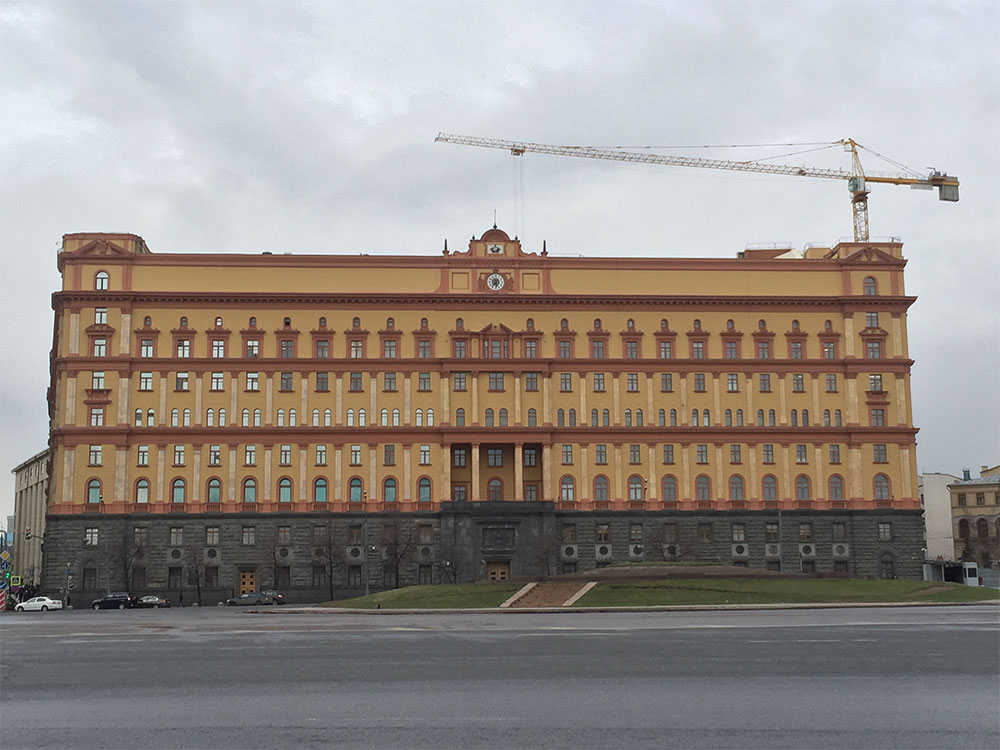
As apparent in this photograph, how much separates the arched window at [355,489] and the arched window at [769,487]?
3723cm

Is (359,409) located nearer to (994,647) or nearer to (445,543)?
(445,543)

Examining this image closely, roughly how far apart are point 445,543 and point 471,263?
26.4 meters

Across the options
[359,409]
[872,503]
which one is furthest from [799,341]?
[359,409]

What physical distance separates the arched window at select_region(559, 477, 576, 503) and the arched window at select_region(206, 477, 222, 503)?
102 feet

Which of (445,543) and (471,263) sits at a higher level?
(471,263)

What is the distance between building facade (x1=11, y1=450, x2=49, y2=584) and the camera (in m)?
160

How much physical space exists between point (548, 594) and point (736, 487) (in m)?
42.0

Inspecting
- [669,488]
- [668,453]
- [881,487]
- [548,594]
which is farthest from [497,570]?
[881,487]

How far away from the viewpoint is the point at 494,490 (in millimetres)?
106875

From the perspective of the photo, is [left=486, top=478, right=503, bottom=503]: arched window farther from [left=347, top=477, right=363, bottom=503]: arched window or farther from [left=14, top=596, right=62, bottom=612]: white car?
[left=14, top=596, right=62, bottom=612]: white car

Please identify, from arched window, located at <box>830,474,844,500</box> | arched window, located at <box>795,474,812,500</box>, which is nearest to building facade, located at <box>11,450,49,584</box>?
arched window, located at <box>795,474,812,500</box>

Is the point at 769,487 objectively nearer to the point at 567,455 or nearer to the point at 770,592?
the point at 567,455

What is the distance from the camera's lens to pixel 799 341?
11025 centimetres

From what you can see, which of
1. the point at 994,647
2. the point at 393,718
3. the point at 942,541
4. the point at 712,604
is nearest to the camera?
the point at 393,718
